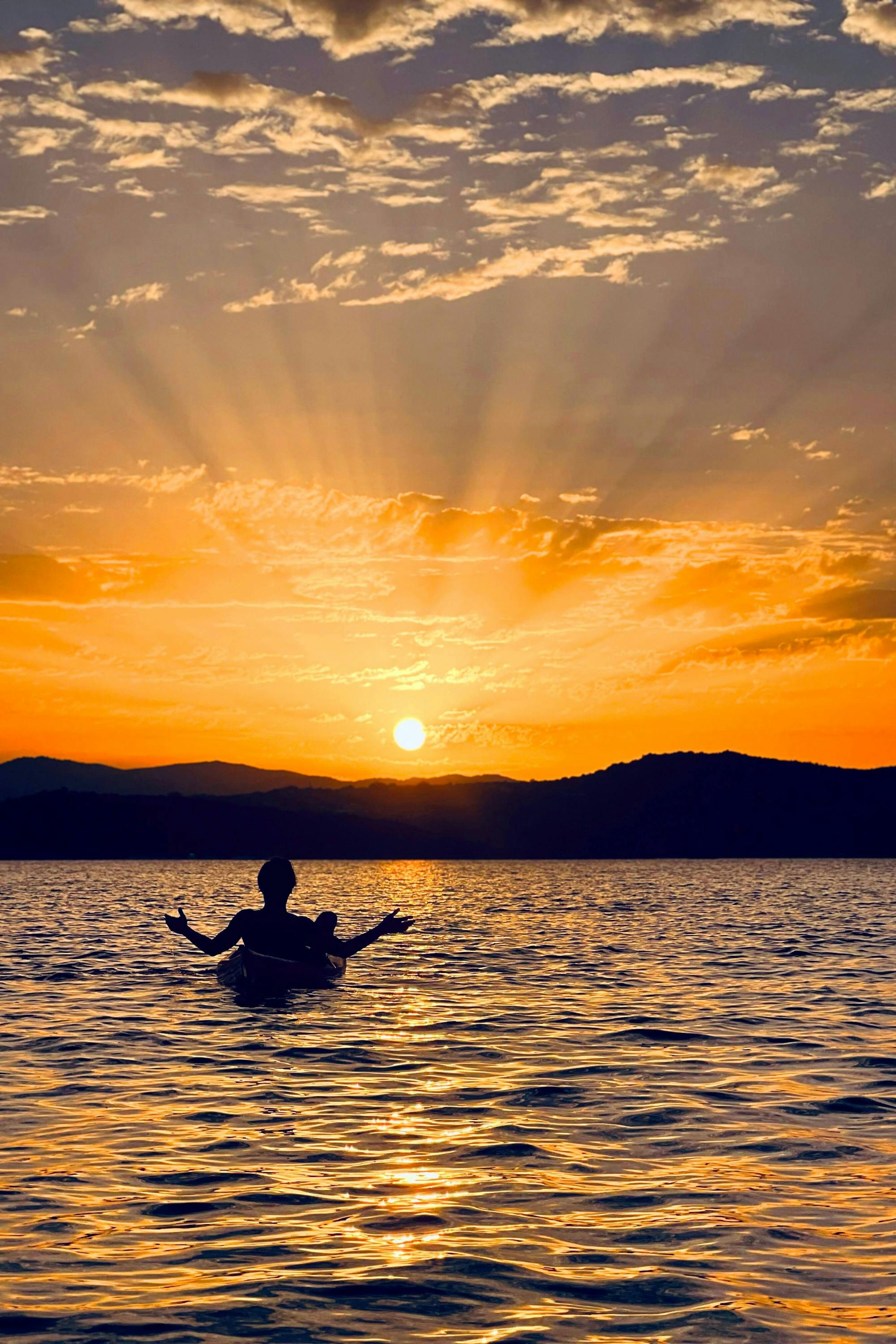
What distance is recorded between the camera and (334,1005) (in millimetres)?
24609

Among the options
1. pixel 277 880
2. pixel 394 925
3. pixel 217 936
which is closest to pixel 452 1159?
pixel 277 880

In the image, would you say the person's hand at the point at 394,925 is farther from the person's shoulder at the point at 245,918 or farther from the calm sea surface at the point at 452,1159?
the person's shoulder at the point at 245,918

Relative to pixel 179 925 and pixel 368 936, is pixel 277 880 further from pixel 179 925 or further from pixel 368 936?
pixel 368 936

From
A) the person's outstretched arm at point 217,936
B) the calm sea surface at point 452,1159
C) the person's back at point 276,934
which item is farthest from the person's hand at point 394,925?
the person's outstretched arm at point 217,936

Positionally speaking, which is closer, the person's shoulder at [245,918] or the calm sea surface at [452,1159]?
the calm sea surface at [452,1159]

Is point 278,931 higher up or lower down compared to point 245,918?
lower down

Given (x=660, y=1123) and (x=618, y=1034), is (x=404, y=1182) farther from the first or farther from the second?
Answer: (x=618, y=1034)

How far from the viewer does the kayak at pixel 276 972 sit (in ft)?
83.0

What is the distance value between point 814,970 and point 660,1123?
19.1 m

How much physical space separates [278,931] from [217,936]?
1.19m

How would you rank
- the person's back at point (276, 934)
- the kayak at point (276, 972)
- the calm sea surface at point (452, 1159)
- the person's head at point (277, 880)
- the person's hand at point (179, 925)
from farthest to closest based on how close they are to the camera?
1. the person's back at point (276, 934)
2. the kayak at point (276, 972)
3. the person's head at point (277, 880)
4. the person's hand at point (179, 925)
5. the calm sea surface at point (452, 1159)

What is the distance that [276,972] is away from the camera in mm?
25562

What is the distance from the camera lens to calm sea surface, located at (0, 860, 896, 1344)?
8391mm

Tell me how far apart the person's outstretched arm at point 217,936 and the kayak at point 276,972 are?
458 millimetres
